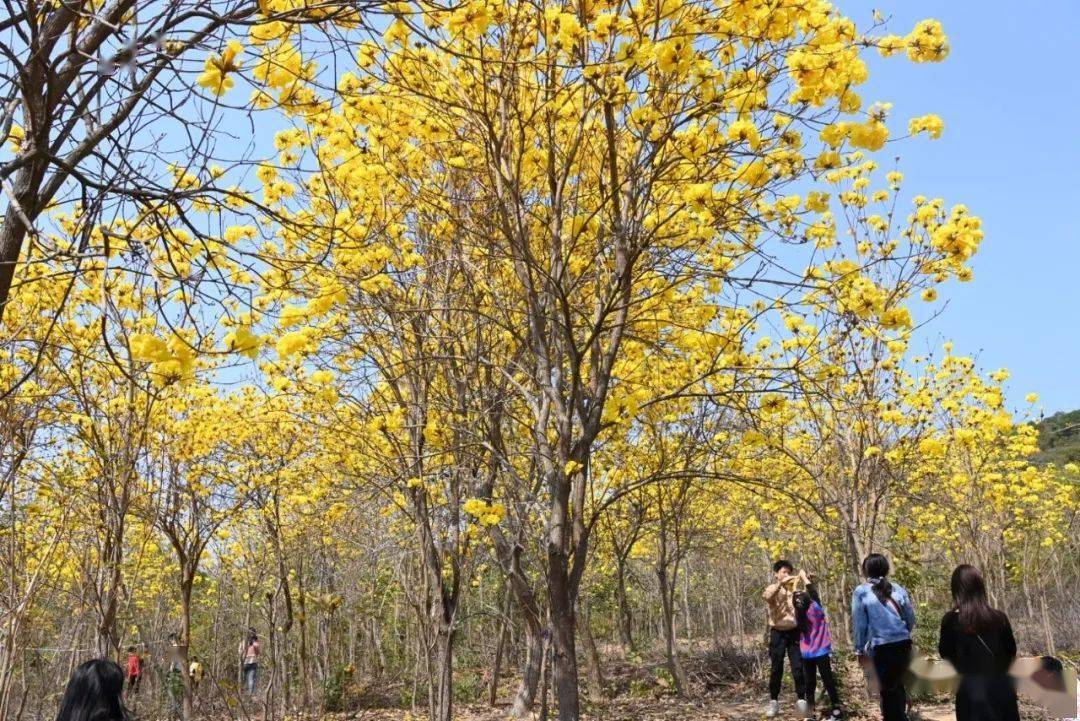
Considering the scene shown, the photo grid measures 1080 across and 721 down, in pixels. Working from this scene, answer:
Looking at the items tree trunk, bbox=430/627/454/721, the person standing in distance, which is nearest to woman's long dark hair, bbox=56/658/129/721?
tree trunk, bbox=430/627/454/721

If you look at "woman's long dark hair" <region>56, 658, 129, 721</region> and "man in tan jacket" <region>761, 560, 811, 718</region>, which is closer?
"woman's long dark hair" <region>56, 658, 129, 721</region>

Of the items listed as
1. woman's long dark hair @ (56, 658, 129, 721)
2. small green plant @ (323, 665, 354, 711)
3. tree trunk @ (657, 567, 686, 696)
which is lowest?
small green plant @ (323, 665, 354, 711)

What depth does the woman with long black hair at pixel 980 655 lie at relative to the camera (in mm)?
3752

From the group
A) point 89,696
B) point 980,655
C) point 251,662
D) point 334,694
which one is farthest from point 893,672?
point 251,662

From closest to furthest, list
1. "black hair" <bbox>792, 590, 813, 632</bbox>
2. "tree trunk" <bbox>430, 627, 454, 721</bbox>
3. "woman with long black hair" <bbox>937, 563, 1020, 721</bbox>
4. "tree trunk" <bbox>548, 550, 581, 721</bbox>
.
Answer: "woman with long black hair" <bbox>937, 563, 1020, 721</bbox> → "tree trunk" <bbox>548, 550, 581, 721</bbox> → "tree trunk" <bbox>430, 627, 454, 721</bbox> → "black hair" <bbox>792, 590, 813, 632</bbox>

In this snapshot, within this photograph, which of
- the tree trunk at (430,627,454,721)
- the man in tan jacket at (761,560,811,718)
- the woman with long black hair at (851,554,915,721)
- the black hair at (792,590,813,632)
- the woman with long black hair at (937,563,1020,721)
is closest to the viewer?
the woman with long black hair at (937,563,1020,721)

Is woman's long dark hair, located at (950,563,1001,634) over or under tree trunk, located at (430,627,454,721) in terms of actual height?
over

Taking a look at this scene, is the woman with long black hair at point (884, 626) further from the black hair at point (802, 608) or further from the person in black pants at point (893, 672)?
the black hair at point (802, 608)

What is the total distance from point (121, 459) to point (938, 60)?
5878 mm

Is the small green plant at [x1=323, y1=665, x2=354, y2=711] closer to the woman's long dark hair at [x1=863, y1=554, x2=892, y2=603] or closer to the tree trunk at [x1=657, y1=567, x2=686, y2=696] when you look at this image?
the tree trunk at [x1=657, y1=567, x2=686, y2=696]

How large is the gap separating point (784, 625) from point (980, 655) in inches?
129

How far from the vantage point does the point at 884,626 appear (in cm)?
496

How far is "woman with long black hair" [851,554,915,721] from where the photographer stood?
16.3ft

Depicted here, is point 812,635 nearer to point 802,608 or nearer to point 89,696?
point 802,608
